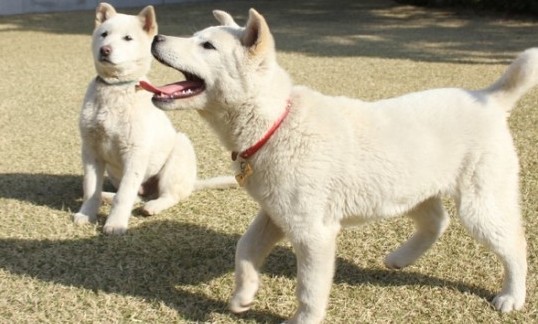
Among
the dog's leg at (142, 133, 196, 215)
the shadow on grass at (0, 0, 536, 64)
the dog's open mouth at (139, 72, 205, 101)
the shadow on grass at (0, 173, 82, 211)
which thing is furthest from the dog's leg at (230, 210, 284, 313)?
the shadow on grass at (0, 0, 536, 64)

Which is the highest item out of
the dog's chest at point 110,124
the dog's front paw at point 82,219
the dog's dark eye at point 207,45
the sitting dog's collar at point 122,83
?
the dog's dark eye at point 207,45

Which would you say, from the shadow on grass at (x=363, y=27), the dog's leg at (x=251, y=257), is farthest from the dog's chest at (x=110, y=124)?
the shadow on grass at (x=363, y=27)

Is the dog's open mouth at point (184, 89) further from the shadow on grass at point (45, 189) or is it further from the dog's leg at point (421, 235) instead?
the shadow on grass at point (45, 189)

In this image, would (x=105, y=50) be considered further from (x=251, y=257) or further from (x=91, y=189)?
(x=251, y=257)

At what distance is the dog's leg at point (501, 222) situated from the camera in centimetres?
276

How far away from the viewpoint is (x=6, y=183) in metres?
4.57

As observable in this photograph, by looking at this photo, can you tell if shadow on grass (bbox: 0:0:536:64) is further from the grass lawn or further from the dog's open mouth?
the dog's open mouth

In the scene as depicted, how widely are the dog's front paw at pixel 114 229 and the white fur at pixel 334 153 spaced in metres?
1.13

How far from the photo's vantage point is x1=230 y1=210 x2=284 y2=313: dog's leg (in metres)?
2.77

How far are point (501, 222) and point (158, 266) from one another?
1756 millimetres

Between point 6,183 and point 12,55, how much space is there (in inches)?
296

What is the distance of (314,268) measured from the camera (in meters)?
2.56

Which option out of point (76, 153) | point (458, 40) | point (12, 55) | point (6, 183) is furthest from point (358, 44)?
point (6, 183)

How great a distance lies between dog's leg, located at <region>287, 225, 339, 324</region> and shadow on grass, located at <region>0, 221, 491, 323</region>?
0.29m
